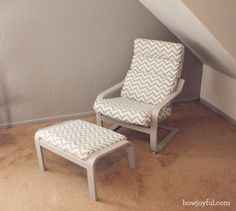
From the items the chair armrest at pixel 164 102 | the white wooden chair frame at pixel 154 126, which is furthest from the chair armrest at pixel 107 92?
the chair armrest at pixel 164 102

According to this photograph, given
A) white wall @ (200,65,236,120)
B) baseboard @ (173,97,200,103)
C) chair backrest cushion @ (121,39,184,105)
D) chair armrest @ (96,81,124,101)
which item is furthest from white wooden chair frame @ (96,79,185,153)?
baseboard @ (173,97,200,103)

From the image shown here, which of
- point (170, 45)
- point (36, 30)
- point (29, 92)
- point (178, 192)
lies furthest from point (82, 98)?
point (178, 192)

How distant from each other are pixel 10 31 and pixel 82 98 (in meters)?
1.04

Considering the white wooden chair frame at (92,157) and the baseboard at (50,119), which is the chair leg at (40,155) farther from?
the baseboard at (50,119)

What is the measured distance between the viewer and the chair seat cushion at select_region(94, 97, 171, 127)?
105 inches

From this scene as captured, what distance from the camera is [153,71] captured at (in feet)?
10.4

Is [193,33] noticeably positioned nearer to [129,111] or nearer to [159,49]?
[159,49]

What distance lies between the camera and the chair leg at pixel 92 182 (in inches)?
84.7

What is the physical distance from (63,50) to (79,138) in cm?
121

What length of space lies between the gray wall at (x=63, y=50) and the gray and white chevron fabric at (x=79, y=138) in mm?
845

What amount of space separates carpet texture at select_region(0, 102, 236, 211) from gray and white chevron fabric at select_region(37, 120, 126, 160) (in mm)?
331

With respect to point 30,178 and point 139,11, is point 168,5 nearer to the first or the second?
point 139,11

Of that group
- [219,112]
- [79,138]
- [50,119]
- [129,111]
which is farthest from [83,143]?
[219,112]

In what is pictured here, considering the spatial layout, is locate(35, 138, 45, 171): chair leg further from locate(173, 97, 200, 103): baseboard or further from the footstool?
locate(173, 97, 200, 103): baseboard
